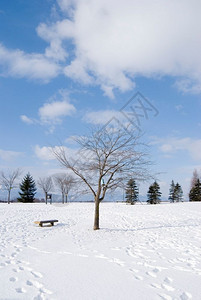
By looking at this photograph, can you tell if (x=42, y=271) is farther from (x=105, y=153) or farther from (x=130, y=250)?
(x=105, y=153)

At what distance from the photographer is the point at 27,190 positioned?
44.1 metres

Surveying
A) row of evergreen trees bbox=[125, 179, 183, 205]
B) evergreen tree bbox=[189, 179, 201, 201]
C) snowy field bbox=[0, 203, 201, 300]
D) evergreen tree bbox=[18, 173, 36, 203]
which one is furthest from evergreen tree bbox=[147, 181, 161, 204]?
snowy field bbox=[0, 203, 201, 300]

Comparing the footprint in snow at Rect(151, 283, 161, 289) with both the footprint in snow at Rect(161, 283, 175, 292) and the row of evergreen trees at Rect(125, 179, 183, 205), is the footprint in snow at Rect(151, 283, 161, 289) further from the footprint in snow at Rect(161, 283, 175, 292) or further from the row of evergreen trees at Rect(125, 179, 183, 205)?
the row of evergreen trees at Rect(125, 179, 183, 205)

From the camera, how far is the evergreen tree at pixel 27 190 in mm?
43750

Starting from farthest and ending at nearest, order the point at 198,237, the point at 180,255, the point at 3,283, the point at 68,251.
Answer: the point at 198,237, the point at 68,251, the point at 180,255, the point at 3,283

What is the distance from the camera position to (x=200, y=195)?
43500 mm

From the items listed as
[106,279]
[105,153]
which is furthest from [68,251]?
[105,153]

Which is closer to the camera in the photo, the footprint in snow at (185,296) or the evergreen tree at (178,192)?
the footprint in snow at (185,296)

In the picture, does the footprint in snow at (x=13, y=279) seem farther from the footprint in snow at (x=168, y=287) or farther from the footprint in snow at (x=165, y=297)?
the footprint in snow at (x=168, y=287)

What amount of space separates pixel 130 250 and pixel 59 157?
6.11 m

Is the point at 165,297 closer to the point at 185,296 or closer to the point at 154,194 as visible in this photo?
the point at 185,296

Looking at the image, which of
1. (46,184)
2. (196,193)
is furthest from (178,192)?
(46,184)

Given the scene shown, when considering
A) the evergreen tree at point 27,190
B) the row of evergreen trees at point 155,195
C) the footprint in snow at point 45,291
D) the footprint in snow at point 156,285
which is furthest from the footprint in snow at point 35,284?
the evergreen tree at point 27,190

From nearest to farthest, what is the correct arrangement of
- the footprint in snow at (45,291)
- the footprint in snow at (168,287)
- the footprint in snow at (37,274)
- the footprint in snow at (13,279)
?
the footprint in snow at (45,291)
the footprint in snow at (168,287)
the footprint in snow at (13,279)
the footprint in snow at (37,274)
